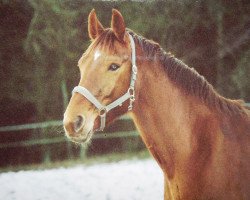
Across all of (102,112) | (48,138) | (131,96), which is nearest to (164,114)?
(131,96)

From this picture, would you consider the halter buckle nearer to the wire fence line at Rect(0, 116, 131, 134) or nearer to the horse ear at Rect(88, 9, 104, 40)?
the horse ear at Rect(88, 9, 104, 40)

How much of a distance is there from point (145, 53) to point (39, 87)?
2.89ft

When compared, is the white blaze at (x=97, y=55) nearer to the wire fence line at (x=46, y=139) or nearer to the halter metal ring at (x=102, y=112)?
the halter metal ring at (x=102, y=112)

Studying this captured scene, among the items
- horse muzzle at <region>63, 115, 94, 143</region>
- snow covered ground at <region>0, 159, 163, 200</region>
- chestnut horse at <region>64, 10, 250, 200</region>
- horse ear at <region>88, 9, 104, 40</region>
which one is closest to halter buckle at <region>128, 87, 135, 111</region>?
chestnut horse at <region>64, 10, 250, 200</region>

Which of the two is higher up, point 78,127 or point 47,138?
point 78,127

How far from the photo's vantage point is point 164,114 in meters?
1.78

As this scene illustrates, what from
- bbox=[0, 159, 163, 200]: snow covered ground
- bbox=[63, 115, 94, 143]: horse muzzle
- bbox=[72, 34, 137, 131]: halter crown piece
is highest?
bbox=[72, 34, 137, 131]: halter crown piece

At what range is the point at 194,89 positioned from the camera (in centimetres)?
177

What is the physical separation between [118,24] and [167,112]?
0.54m

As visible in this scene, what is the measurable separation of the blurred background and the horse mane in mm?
464

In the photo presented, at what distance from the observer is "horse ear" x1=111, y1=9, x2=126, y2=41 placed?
1.68 m

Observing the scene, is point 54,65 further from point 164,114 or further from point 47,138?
point 164,114

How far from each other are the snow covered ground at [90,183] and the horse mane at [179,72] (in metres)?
0.63

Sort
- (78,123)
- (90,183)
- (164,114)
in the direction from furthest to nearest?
(90,183) < (164,114) < (78,123)
